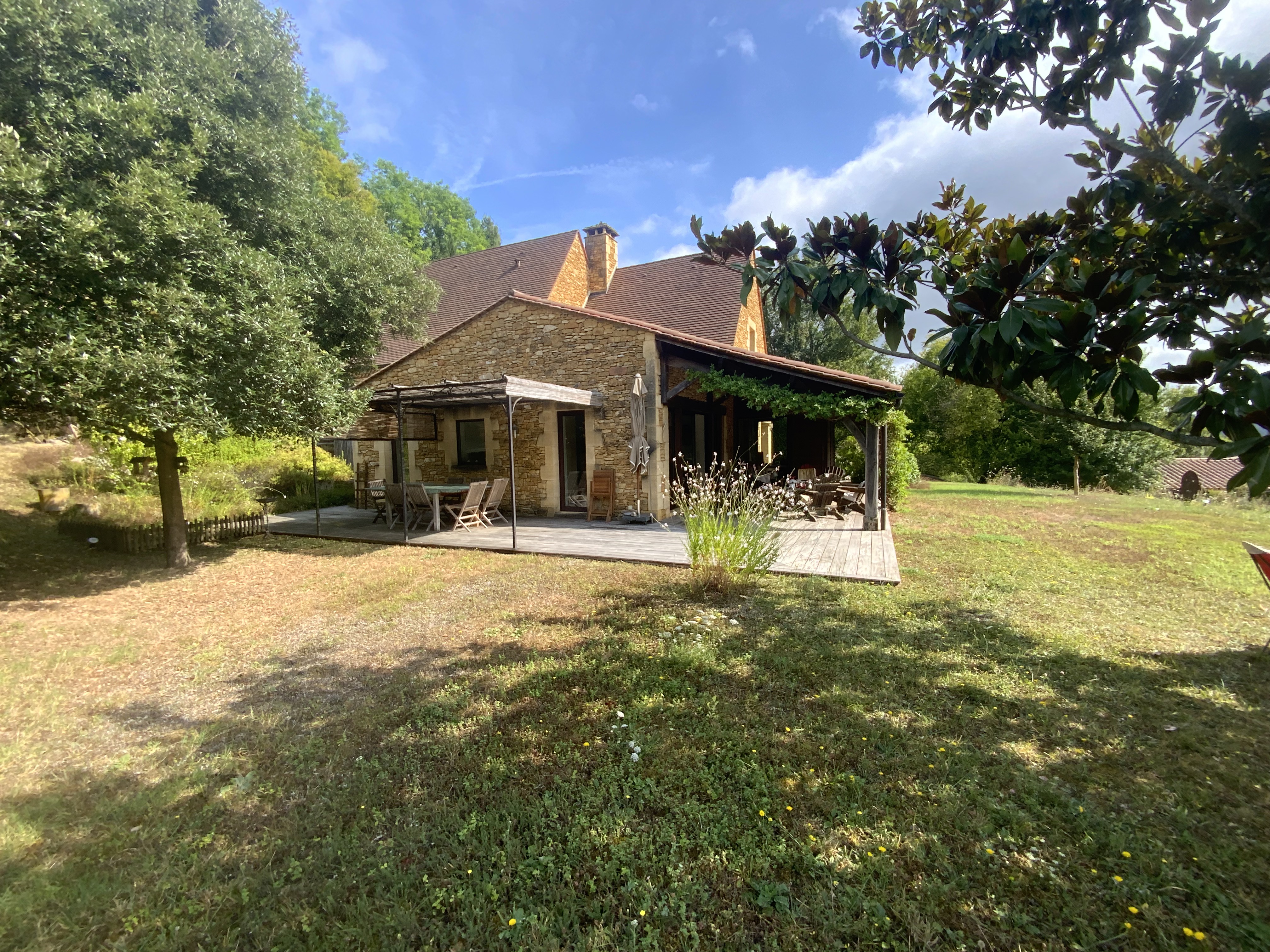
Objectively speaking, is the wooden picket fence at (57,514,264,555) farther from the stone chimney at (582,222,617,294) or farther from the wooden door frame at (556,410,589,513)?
the stone chimney at (582,222,617,294)

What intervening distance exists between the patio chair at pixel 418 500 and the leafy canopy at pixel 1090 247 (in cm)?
852

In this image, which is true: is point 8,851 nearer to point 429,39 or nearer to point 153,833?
point 153,833

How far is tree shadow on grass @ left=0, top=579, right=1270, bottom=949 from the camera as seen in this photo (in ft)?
6.64

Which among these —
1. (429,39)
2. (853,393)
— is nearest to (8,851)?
(853,393)

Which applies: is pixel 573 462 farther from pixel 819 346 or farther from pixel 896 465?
pixel 819 346

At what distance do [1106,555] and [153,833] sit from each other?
1061cm

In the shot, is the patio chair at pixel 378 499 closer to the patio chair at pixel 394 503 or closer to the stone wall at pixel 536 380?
the patio chair at pixel 394 503

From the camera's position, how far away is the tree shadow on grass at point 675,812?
6.64 feet

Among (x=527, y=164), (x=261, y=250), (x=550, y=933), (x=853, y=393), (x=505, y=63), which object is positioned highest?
(x=527, y=164)

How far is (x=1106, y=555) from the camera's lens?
26.2 feet

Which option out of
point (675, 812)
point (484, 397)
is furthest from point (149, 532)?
point (675, 812)

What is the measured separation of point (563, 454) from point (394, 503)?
356 cm

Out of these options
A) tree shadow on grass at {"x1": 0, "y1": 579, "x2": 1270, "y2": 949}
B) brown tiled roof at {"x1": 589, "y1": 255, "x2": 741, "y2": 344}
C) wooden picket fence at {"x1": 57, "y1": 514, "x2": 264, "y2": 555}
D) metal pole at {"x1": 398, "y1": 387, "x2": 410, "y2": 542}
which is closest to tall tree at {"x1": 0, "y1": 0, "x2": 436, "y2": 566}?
wooden picket fence at {"x1": 57, "y1": 514, "x2": 264, "y2": 555}

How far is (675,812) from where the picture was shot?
101 inches
